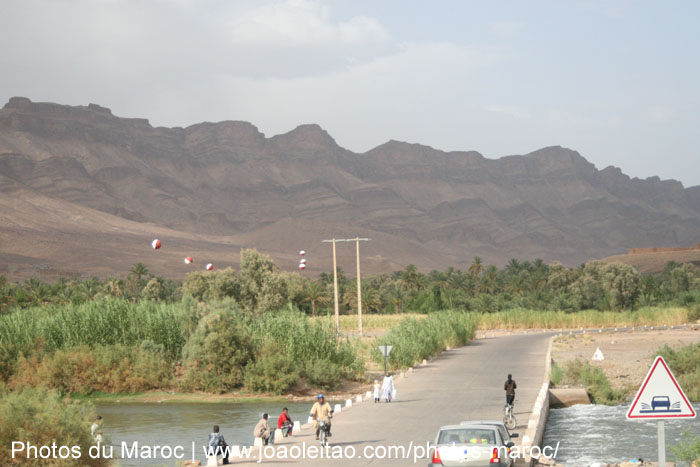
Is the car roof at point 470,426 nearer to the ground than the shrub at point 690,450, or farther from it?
farther from it

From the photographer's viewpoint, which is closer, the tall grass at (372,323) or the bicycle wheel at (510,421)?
the bicycle wheel at (510,421)

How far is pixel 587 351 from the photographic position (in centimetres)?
5722

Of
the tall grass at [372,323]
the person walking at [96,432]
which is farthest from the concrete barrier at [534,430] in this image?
the tall grass at [372,323]

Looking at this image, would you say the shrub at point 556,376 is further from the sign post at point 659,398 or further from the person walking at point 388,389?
the sign post at point 659,398

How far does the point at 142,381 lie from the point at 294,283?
75.3m

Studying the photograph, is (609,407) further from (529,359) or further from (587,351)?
(587,351)

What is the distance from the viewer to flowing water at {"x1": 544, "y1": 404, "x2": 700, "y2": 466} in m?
24.7

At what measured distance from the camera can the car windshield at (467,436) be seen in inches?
A: 644

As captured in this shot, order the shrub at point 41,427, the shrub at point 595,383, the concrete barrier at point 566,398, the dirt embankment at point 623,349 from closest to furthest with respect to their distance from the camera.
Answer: the shrub at point 41,427, the concrete barrier at point 566,398, the shrub at point 595,383, the dirt embankment at point 623,349

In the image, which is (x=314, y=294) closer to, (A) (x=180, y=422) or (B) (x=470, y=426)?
(A) (x=180, y=422)

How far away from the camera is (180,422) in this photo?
34.2 m

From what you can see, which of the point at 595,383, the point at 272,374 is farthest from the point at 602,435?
the point at 272,374

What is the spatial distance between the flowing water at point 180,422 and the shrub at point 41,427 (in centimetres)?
755

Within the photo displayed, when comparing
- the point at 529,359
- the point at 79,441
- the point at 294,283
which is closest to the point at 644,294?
the point at 294,283
